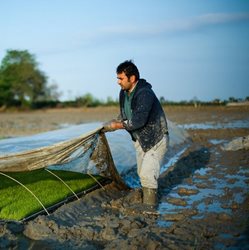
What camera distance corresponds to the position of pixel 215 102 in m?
22.9

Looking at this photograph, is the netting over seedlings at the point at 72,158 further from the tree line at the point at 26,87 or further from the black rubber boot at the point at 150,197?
the tree line at the point at 26,87

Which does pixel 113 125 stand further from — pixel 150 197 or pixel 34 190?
pixel 34 190

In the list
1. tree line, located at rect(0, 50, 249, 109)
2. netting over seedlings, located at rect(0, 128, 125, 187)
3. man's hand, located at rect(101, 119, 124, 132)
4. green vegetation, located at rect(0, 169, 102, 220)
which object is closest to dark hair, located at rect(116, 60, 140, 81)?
man's hand, located at rect(101, 119, 124, 132)

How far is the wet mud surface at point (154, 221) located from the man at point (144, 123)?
0.40m

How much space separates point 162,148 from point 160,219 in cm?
82

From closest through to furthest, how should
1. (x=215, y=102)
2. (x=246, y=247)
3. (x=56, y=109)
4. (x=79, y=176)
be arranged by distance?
(x=246, y=247) → (x=79, y=176) → (x=215, y=102) → (x=56, y=109)

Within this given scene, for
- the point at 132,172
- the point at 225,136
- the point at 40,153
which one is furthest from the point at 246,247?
the point at 225,136

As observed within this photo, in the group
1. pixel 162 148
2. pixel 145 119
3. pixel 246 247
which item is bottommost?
pixel 246 247

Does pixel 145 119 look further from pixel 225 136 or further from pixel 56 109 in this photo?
pixel 56 109

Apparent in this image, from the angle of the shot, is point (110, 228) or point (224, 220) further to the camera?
point (224, 220)

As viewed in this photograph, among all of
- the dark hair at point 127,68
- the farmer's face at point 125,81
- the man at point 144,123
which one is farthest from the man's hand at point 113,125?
the dark hair at point 127,68

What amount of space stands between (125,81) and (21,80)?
32.7m

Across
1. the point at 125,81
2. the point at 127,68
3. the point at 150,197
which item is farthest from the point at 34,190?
the point at 127,68

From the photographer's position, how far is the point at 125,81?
4.36 m
